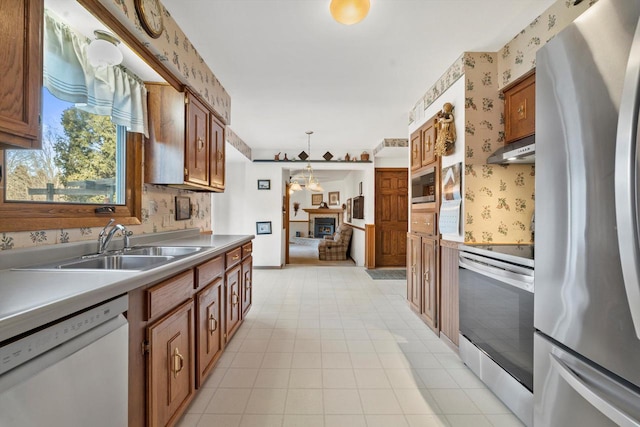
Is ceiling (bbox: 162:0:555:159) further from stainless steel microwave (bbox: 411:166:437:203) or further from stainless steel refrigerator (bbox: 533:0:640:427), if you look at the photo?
stainless steel refrigerator (bbox: 533:0:640:427)

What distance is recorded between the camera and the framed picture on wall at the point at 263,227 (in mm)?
5792

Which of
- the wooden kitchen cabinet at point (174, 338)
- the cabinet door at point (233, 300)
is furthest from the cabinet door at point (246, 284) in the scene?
the wooden kitchen cabinet at point (174, 338)

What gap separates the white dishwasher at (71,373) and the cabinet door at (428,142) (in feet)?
8.84

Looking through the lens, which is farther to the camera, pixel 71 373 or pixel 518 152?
pixel 518 152

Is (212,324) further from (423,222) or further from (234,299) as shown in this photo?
(423,222)

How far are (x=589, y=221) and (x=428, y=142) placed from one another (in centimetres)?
212

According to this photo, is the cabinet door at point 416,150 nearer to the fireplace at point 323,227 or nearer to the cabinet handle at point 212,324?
the cabinet handle at point 212,324

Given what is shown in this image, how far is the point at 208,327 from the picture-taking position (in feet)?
6.23

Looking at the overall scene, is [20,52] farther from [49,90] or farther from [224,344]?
[224,344]

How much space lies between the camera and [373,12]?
185 centimetres

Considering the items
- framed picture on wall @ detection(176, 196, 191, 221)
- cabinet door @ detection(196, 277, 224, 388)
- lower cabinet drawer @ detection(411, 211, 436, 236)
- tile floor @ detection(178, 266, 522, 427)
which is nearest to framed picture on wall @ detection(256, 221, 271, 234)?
tile floor @ detection(178, 266, 522, 427)

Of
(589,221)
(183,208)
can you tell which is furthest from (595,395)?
(183,208)

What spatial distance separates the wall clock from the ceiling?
16 centimetres

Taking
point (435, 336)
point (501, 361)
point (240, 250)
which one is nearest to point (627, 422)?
point (501, 361)
